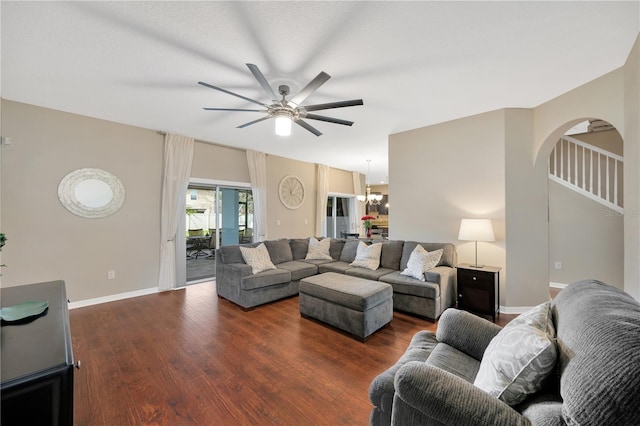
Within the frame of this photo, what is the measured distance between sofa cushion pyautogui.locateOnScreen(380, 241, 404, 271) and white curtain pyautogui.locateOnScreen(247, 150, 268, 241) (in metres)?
2.87

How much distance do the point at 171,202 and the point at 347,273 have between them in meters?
3.31

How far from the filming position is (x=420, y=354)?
5.02 ft

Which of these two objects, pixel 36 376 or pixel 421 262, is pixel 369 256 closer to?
pixel 421 262

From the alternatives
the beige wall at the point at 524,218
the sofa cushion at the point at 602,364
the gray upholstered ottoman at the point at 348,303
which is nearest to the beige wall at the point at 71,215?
the gray upholstered ottoman at the point at 348,303

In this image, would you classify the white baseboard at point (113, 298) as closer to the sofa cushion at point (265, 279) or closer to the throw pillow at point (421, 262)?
the sofa cushion at point (265, 279)

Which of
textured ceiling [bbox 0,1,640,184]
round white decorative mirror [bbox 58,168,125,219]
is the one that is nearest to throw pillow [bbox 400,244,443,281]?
textured ceiling [bbox 0,1,640,184]

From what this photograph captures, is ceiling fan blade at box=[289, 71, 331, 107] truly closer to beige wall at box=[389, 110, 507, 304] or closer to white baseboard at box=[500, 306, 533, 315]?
beige wall at box=[389, 110, 507, 304]

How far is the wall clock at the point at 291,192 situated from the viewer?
20.5ft

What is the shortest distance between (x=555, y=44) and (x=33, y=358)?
385 centimetres

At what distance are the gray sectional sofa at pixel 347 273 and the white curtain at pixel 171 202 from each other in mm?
1067

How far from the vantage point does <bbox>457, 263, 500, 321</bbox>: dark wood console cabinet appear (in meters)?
3.14

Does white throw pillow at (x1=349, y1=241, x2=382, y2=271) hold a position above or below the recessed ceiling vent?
below

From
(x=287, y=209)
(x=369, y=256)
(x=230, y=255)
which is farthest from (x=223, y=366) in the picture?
(x=287, y=209)

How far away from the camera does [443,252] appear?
3.63m
